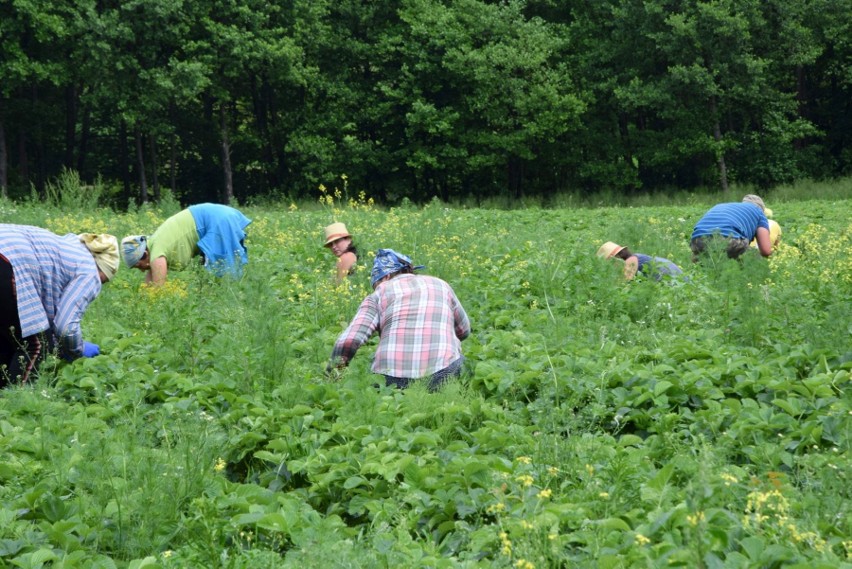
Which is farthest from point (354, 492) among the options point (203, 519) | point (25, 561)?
point (25, 561)

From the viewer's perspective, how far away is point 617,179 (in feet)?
122

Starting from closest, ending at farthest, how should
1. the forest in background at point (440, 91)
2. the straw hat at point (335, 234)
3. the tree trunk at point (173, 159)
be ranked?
the straw hat at point (335, 234) < the forest in background at point (440, 91) < the tree trunk at point (173, 159)

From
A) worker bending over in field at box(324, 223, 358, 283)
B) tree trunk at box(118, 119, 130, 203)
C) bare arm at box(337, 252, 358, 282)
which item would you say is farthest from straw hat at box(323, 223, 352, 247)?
tree trunk at box(118, 119, 130, 203)

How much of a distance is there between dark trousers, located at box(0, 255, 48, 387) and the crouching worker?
2157 mm

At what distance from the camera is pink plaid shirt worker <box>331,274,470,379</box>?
6168 millimetres

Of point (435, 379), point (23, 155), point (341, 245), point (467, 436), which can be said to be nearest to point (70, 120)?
point (23, 155)

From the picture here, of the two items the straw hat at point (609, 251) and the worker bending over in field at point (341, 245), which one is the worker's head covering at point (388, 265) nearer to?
the worker bending over in field at point (341, 245)

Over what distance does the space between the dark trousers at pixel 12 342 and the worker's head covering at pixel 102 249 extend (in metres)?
0.77

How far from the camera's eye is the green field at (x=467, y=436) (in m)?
3.62

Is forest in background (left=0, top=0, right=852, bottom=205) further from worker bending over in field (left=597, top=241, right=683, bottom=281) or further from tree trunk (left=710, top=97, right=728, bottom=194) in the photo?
worker bending over in field (left=597, top=241, right=683, bottom=281)

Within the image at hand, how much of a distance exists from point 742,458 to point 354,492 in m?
2.06

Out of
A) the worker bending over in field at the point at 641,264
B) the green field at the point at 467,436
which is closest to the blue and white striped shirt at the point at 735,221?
the worker bending over in field at the point at 641,264

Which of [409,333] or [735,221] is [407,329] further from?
A: [735,221]

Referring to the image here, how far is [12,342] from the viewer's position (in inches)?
261
